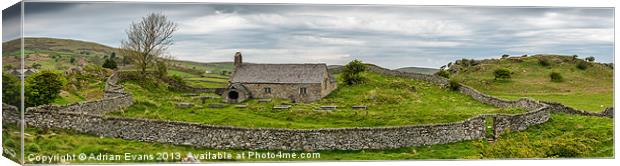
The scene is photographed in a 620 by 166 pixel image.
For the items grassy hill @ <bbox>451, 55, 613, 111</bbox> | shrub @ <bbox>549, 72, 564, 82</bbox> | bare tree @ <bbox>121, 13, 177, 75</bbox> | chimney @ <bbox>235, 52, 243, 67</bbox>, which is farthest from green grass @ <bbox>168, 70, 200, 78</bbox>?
shrub @ <bbox>549, 72, 564, 82</bbox>

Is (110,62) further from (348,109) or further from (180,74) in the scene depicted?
(348,109)

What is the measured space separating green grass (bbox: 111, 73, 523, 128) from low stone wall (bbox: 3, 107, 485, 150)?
7.73 ft

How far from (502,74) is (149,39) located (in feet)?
44.1

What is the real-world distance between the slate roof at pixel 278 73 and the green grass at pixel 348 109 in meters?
1.14

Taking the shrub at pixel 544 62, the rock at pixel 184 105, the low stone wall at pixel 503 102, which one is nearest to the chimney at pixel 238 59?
the rock at pixel 184 105

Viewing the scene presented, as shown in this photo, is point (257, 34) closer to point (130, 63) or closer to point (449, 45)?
point (449, 45)

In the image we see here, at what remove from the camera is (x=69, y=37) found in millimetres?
21922

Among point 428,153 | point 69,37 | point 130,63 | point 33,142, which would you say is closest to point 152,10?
point 69,37

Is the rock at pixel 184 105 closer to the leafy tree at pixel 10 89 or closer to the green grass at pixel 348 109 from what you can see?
the green grass at pixel 348 109

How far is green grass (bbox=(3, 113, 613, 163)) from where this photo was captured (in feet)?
66.6

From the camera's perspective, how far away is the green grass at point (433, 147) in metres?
20.3

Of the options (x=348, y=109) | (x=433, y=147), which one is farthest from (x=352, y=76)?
(x=433, y=147)

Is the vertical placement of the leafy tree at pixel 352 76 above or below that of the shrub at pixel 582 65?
below

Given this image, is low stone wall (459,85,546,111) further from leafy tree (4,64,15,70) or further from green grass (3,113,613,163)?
leafy tree (4,64,15,70)
